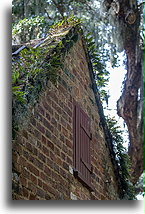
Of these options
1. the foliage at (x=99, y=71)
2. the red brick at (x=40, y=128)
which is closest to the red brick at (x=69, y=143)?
the red brick at (x=40, y=128)

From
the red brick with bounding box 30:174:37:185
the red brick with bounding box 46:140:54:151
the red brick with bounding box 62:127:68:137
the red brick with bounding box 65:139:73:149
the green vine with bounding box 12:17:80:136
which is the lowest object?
the red brick with bounding box 30:174:37:185

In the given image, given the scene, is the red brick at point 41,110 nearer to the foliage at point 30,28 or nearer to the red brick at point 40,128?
the red brick at point 40,128

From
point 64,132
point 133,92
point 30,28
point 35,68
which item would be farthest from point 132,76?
point 30,28

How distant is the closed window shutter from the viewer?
15.3 ft

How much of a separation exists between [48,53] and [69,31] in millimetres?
731

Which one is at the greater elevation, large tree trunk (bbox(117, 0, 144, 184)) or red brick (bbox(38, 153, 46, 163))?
large tree trunk (bbox(117, 0, 144, 184))

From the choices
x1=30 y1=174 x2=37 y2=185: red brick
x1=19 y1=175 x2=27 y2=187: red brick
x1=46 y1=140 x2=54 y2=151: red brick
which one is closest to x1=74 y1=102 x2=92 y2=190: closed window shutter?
x1=46 y1=140 x2=54 y2=151: red brick

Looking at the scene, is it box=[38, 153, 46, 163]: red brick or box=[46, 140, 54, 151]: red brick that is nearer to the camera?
box=[38, 153, 46, 163]: red brick

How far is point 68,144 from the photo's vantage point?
4613 millimetres

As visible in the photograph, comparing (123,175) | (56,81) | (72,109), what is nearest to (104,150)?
(123,175)

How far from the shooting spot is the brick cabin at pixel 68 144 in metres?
3.84

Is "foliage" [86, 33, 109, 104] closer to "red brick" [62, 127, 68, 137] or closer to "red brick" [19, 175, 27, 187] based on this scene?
"red brick" [62, 127, 68, 137]

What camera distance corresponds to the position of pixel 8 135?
357cm

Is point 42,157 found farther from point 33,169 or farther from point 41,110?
point 41,110
